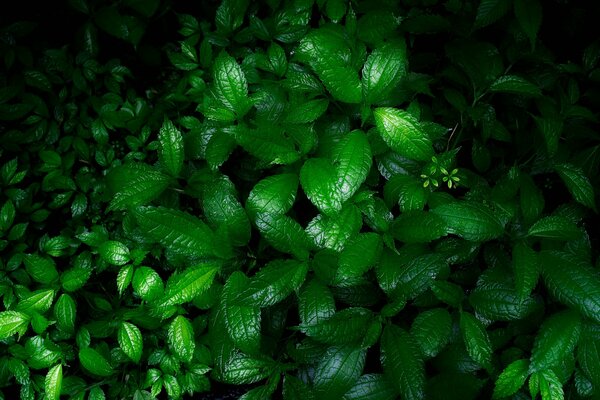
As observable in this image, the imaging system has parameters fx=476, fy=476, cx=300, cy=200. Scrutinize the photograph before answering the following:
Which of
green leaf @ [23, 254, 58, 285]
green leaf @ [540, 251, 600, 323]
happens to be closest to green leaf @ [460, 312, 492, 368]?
green leaf @ [540, 251, 600, 323]

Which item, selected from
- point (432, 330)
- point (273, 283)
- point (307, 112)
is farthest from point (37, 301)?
point (432, 330)

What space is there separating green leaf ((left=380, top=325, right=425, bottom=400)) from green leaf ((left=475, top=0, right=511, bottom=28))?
144 cm

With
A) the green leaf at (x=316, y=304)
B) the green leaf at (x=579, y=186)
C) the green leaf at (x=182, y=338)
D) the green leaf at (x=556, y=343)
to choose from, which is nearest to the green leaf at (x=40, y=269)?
the green leaf at (x=182, y=338)

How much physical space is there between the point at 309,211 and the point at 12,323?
56.4 inches

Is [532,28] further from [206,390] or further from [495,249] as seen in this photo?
[206,390]

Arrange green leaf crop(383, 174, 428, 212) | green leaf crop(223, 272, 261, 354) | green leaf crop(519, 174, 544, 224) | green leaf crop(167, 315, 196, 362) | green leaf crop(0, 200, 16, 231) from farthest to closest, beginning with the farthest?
green leaf crop(0, 200, 16, 231), green leaf crop(519, 174, 544, 224), green leaf crop(167, 315, 196, 362), green leaf crop(383, 174, 428, 212), green leaf crop(223, 272, 261, 354)

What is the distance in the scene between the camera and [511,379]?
1902mm

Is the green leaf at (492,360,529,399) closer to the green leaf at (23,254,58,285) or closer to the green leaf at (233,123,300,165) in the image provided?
the green leaf at (233,123,300,165)

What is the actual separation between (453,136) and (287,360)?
1387 mm

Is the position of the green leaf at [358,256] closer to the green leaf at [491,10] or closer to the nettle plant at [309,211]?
the nettle plant at [309,211]

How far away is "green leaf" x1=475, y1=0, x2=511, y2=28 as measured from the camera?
2.15 metres

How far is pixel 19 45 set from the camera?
277cm

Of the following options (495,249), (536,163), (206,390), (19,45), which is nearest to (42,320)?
(206,390)

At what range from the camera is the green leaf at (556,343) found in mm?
1873
